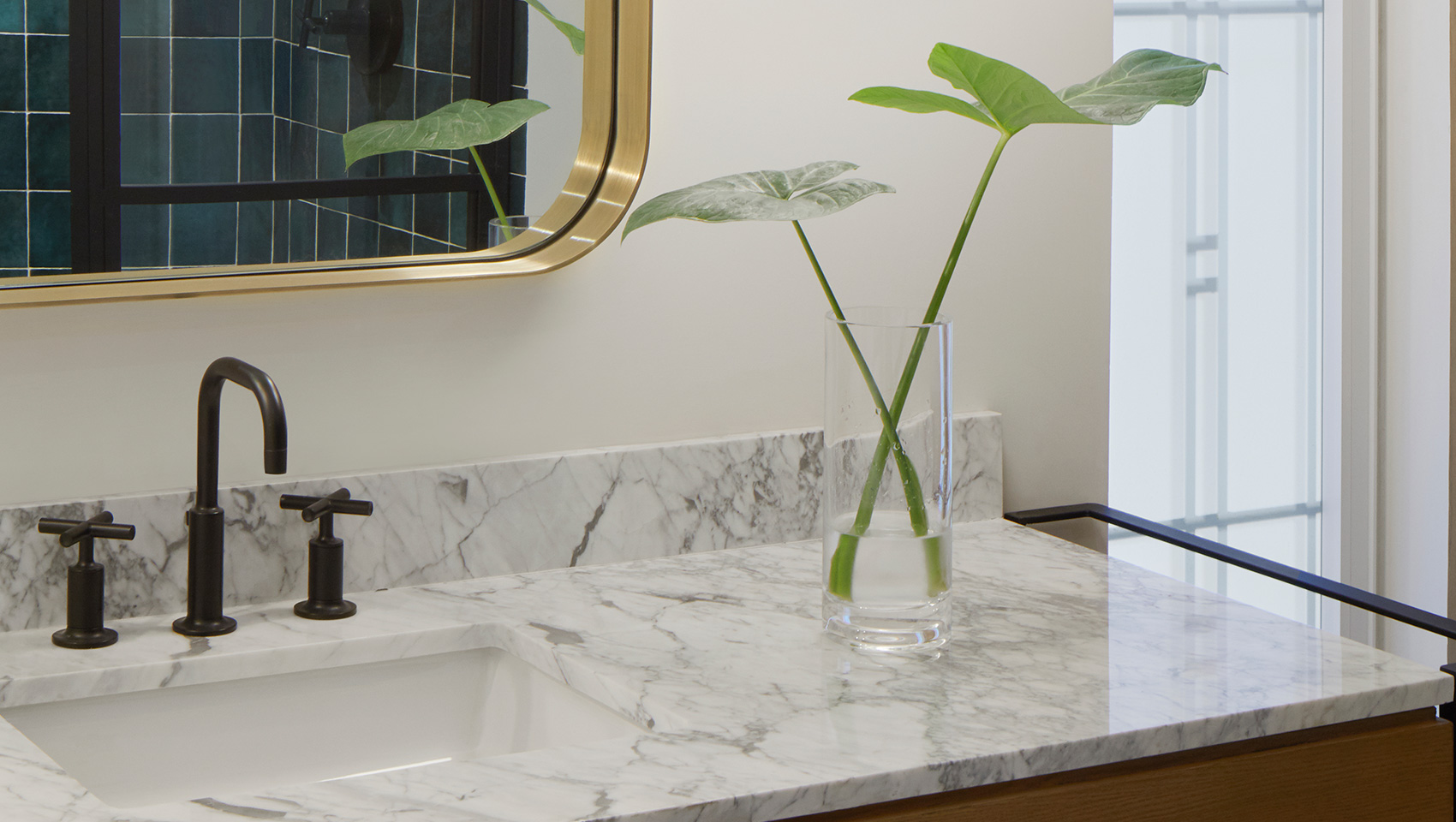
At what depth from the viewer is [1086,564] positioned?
4.78 feet

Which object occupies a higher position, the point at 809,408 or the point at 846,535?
the point at 809,408

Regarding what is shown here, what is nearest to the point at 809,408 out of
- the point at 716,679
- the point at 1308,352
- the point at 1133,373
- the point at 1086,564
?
the point at 1086,564

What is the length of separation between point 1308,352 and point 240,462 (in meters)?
1.69

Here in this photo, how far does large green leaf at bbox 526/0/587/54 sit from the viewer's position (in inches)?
52.8

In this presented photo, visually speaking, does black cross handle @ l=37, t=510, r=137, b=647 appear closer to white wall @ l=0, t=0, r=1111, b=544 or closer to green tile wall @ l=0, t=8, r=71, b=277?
white wall @ l=0, t=0, r=1111, b=544

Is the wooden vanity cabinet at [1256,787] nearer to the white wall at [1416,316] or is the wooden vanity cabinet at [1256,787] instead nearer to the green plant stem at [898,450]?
the green plant stem at [898,450]

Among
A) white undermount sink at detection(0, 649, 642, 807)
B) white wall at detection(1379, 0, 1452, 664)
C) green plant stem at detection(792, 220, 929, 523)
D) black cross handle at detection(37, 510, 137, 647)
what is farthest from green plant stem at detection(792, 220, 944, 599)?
white wall at detection(1379, 0, 1452, 664)

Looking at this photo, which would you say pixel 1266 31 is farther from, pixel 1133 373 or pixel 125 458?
pixel 125 458

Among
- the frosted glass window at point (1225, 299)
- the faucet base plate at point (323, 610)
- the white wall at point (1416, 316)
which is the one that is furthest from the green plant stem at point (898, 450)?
the white wall at point (1416, 316)

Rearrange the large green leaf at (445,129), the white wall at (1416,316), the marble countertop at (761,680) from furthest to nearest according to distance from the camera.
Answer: the white wall at (1416,316)
the large green leaf at (445,129)
the marble countertop at (761,680)

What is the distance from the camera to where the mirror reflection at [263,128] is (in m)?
1.17

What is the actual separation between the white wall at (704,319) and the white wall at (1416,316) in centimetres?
72

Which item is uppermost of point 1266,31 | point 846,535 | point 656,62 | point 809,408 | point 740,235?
point 1266,31

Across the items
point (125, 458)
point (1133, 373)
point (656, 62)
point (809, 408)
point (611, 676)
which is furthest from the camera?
point (1133, 373)
